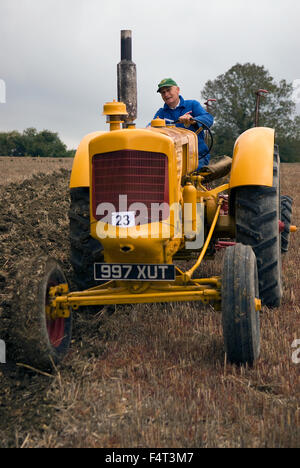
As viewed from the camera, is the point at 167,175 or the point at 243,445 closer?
the point at 243,445

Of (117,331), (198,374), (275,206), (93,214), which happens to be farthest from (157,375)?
(275,206)

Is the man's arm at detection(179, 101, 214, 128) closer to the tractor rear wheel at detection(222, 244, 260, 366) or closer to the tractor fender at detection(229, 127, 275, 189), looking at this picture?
the tractor fender at detection(229, 127, 275, 189)

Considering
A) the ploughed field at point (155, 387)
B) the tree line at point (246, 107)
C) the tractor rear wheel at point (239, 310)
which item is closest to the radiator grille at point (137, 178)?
the tractor rear wheel at point (239, 310)

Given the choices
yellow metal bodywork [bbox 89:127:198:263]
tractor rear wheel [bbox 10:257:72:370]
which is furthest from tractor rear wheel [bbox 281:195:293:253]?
tractor rear wheel [bbox 10:257:72:370]

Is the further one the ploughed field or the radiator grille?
the radiator grille

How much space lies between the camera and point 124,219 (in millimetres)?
3816

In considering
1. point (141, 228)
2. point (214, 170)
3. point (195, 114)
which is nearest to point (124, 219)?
point (141, 228)

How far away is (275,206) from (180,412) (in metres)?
2.13

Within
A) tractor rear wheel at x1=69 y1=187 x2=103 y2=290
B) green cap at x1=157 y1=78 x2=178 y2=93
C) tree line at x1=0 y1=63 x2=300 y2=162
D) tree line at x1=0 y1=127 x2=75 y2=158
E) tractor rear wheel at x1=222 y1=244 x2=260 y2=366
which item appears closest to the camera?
tractor rear wheel at x1=222 y1=244 x2=260 y2=366

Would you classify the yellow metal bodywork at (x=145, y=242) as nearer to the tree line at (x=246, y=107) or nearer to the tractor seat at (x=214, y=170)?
the tractor seat at (x=214, y=170)

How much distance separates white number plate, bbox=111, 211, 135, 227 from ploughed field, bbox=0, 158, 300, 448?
0.76 m

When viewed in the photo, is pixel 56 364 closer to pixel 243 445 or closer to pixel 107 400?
pixel 107 400

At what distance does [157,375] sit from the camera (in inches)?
146

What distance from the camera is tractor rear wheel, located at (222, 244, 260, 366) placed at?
12.0ft
